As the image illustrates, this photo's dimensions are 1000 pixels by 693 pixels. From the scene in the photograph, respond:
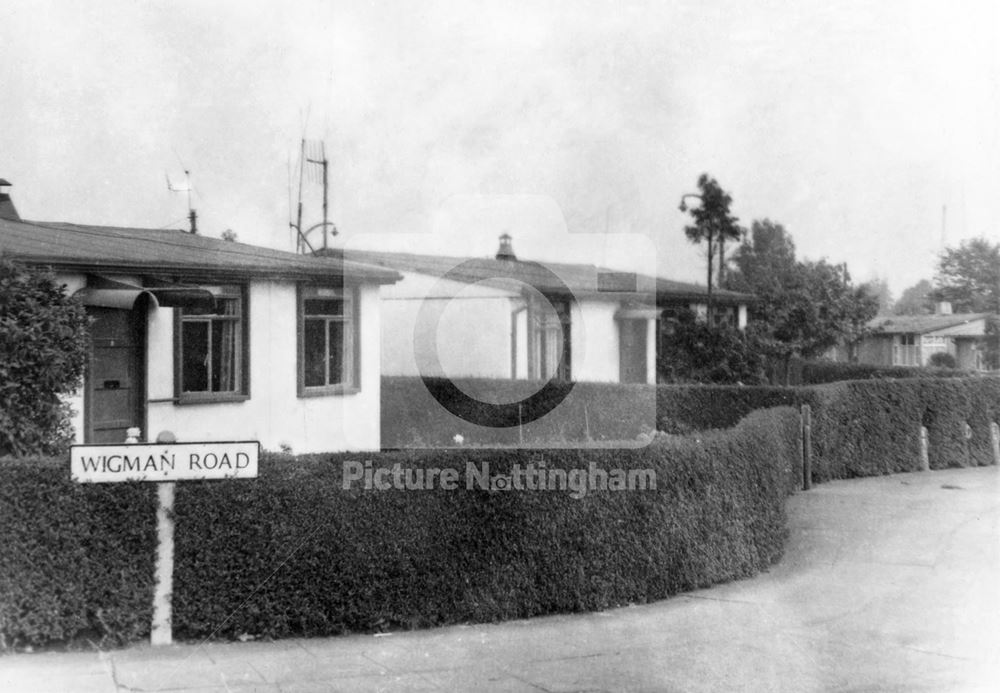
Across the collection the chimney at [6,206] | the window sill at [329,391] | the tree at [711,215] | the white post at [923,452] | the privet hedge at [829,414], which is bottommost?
the white post at [923,452]

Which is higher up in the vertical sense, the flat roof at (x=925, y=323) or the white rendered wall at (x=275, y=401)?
the flat roof at (x=925, y=323)

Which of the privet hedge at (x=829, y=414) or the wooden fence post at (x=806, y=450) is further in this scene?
the privet hedge at (x=829, y=414)

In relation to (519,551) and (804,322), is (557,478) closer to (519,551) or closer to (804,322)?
(519,551)

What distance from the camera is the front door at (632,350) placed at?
25375 millimetres

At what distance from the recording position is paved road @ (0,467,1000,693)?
6.31m

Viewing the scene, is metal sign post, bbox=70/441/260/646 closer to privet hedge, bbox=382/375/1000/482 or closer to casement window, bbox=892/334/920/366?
privet hedge, bbox=382/375/1000/482

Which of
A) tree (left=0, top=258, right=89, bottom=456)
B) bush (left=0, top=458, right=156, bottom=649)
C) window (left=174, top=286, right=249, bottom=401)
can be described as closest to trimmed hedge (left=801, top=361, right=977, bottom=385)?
window (left=174, top=286, right=249, bottom=401)

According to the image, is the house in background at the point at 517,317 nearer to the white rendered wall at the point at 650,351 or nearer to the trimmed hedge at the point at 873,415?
the white rendered wall at the point at 650,351

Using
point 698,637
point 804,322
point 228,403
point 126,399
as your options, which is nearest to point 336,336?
point 228,403

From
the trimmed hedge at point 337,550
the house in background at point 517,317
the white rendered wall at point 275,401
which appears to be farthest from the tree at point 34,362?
the house in background at point 517,317

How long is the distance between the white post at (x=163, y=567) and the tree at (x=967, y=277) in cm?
5957

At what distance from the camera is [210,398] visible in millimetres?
13219

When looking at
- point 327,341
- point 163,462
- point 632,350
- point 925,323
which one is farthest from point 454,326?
point 925,323

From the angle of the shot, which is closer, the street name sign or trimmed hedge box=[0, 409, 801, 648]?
trimmed hedge box=[0, 409, 801, 648]
